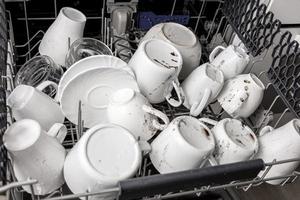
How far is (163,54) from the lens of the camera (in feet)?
2.02

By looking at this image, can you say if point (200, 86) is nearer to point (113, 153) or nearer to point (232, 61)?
point (232, 61)

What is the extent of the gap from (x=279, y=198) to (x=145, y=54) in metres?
0.43

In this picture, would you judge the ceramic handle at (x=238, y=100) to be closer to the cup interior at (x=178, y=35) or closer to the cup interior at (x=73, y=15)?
the cup interior at (x=178, y=35)

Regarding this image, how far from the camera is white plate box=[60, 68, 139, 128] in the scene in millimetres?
565

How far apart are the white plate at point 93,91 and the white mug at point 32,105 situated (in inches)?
1.0

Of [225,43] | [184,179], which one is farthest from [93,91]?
[225,43]

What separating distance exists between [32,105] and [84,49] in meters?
0.17

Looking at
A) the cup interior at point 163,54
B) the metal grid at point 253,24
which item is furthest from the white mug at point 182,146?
the metal grid at point 253,24

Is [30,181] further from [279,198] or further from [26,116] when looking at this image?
[279,198]

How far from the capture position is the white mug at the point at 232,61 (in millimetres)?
655

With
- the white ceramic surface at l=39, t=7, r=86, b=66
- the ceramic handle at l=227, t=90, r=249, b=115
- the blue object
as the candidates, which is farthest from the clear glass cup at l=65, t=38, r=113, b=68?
the ceramic handle at l=227, t=90, r=249, b=115

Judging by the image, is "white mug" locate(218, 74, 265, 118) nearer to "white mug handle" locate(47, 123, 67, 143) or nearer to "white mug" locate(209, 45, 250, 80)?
"white mug" locate(209, 45, 250, 80)

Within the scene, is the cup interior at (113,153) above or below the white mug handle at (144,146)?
above

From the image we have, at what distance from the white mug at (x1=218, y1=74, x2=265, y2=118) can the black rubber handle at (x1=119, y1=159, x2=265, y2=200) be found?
0.17 meters
